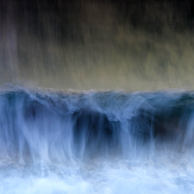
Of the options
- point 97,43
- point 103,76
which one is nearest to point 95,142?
point 103,76

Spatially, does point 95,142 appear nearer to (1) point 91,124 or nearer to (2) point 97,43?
(1) point 91,124

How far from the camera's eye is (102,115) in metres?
2.89

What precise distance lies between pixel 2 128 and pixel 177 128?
1486 millimetres

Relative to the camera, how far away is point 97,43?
2.81m

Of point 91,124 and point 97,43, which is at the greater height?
point 97,43

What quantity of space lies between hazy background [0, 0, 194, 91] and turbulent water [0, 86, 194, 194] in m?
0.13

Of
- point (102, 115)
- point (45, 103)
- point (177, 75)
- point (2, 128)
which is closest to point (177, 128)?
point (177, 75)

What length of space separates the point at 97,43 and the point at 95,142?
0.83m

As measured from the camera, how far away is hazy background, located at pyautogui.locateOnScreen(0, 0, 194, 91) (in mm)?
2768

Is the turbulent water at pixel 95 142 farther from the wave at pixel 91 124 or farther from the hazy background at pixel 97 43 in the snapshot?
the hazy background at pixel 97 43

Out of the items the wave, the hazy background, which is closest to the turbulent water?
the wave

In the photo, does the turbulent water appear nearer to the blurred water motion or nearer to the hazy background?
the blurred water motion

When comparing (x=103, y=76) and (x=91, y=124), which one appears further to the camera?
(x=91, y=124)

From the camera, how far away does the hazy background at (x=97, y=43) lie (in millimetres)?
2768
